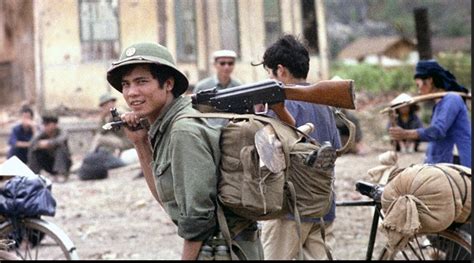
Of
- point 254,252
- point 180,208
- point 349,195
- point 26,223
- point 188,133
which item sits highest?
point 188,133

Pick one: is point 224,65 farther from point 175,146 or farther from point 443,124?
point 175,146

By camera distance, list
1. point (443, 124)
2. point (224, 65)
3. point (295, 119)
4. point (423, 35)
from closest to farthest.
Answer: point (295, 119) → point (443, 124) → point (224, 65) → point (423, 35)

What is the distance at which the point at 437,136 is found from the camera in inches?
246

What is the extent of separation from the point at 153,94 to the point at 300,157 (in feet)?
2.27

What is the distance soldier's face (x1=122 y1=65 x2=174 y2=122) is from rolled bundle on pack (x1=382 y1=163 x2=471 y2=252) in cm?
151

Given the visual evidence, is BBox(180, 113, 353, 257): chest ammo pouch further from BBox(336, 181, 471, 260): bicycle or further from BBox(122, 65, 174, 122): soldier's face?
BBox(336, 181, 471, 260): bicycle

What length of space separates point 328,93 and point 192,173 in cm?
81

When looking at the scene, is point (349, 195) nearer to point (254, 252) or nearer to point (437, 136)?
point (437, 136)

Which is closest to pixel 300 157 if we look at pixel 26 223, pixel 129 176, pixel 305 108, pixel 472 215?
pixel 305 108

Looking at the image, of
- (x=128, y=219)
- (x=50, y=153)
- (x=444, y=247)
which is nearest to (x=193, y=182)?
(x=444, y=247)

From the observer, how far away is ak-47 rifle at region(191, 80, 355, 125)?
3764 mm

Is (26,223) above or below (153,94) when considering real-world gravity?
below

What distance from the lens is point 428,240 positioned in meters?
5.76

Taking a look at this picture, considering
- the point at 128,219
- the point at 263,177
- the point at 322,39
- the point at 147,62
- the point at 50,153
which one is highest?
the point at 147,62
